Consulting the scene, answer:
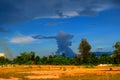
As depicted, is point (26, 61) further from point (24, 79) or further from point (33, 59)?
point (24, 79)

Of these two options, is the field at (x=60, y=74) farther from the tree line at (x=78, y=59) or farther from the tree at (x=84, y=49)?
the tree at (x=84, y=49)

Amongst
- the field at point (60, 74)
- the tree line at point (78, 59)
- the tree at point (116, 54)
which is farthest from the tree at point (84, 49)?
the field at point (60, 74)

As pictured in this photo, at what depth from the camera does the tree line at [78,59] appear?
135500mm

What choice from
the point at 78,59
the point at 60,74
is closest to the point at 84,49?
the point at 78,59

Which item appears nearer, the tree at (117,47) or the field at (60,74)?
the field at (60,74)

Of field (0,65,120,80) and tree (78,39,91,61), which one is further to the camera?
tree (78,39,91,61)

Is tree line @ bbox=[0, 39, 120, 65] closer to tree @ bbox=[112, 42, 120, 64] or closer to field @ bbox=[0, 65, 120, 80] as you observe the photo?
tree @ bbox=[112, 42, 120, 64]

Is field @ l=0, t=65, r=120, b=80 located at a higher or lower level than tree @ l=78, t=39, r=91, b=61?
lower

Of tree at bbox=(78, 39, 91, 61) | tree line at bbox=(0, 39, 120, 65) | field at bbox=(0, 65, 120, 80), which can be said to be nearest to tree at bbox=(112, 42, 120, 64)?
tree line at bbox=(0, 39, 120, 65)

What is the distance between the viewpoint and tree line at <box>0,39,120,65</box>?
13550cm

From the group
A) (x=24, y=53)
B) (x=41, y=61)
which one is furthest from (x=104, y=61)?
(x=24, y=53)

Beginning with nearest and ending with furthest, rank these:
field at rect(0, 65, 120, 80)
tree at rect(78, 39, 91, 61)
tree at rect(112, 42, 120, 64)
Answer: field at rect(0, 65, 120, 80) < tree at rect(112, 42, 120, 64) < tree at rect(78, 39, 91, 61)

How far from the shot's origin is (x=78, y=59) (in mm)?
140875

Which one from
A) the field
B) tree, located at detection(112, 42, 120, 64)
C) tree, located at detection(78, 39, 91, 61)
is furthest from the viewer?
tree, located at detection(78, 39, 91, 61)
